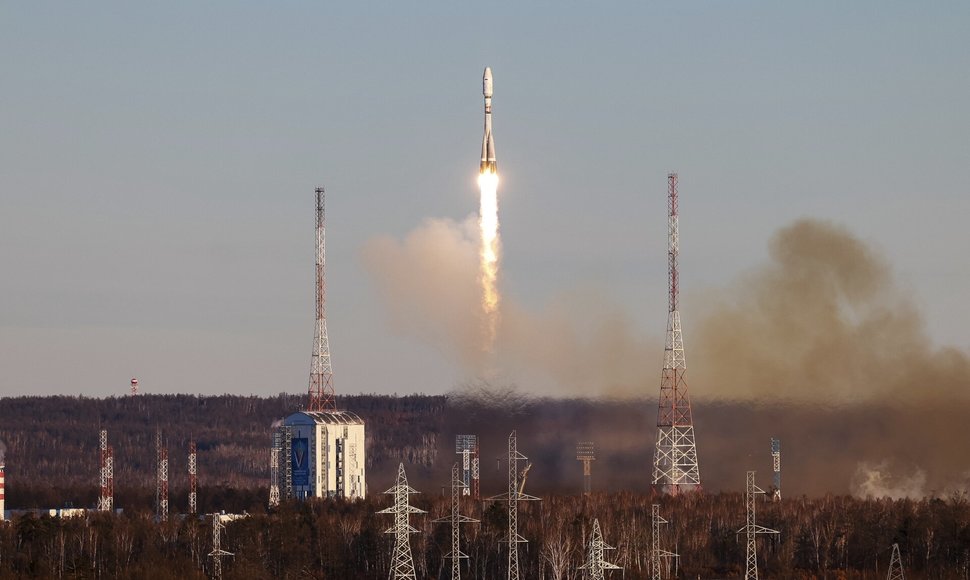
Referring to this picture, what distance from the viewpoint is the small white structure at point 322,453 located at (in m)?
136

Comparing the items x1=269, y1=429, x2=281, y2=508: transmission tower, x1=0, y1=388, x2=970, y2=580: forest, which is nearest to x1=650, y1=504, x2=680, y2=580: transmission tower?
x1=0, y1=388, x2=970, y2=580: forest

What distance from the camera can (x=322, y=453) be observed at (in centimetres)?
13712

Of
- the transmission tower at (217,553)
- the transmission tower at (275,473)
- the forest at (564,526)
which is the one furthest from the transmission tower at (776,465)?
the transmission tower at (217,553)

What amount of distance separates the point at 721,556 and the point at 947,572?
14.6m

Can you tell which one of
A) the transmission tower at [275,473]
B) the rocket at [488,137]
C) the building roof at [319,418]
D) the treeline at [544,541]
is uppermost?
the rocket at [488,137]

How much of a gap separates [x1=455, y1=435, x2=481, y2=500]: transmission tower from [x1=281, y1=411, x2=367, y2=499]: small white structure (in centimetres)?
884

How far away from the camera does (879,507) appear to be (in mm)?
125375

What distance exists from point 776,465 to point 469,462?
20598 mm

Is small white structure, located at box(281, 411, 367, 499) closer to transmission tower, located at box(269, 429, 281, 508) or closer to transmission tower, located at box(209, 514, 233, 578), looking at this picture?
transmission tower, located at box(269, 429, 281, 508)

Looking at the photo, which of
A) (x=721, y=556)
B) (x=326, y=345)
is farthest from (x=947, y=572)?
(x=326, y=345)

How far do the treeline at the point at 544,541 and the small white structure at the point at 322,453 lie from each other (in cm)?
668

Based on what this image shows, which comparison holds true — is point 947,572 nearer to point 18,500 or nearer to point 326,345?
point 326,345

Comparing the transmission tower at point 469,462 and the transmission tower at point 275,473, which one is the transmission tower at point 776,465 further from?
the transmission tower at point 275,473

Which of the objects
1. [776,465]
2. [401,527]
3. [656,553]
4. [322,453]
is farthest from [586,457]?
[401,527]
